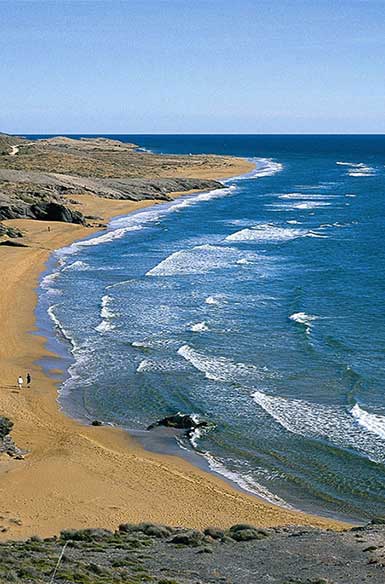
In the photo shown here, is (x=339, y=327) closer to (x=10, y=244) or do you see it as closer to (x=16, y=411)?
(x=16, y=411)

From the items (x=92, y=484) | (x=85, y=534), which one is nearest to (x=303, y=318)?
(x=92, y=484)

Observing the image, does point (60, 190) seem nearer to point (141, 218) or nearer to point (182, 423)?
point (141, 218)

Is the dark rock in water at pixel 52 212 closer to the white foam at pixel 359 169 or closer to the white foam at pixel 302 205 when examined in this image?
the white foam at pixel 302 205

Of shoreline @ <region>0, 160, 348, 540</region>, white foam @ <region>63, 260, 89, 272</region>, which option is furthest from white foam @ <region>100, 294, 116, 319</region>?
shoreline @ <region>0, 160, 348, 540</region>

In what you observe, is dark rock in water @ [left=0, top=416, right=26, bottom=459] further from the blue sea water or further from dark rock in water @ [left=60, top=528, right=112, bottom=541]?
dark rock in water @ [left=60, top=528, right=112, bottom=541]

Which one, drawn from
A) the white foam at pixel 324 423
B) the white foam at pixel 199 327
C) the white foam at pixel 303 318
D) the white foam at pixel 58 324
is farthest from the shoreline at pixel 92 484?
the white foam at pixel 303 318

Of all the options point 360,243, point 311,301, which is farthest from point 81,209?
point 311,301

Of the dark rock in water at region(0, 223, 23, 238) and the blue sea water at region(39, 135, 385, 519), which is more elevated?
the dark rock in water at region(0, 223, 23, 238)
